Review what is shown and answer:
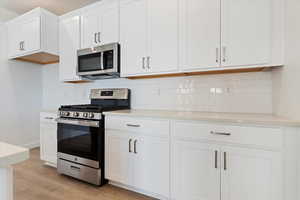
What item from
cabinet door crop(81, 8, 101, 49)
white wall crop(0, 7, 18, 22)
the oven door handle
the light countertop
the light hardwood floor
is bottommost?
the light hardwood floor

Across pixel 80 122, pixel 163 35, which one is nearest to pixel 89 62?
pixel 80 122

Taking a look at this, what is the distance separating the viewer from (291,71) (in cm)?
134

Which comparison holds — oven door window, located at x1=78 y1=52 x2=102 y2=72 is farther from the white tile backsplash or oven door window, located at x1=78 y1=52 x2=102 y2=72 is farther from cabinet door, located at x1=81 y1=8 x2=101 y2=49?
the white tile backsplash

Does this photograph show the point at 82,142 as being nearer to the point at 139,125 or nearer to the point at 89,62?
the point at 139,125

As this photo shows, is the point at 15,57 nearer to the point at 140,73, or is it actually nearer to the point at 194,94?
the point at 140,73

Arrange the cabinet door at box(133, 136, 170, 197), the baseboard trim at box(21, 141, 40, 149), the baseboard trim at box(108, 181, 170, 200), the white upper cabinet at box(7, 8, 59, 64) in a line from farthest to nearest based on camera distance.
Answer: the baseboard trim at box(21, 141, 40, 149) < the white upper cabinet at box(7, 8, 59, 64) < the baseboard trim at box(108, 181, 170, 200) < the cabinet door at box(133, 136, 170, 197)

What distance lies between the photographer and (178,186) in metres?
1.61

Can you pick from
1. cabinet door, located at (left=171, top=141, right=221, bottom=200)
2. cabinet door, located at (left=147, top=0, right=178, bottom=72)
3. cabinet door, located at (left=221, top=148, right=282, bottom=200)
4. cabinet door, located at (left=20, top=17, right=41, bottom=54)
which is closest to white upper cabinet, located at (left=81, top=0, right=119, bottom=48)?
cabinet door, located at (left=147, top=0, right=178, bottom=72)

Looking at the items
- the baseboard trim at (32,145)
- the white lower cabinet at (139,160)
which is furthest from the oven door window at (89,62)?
the baseboard trim at (32,145)

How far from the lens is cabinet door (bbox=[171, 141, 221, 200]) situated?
4.78ft

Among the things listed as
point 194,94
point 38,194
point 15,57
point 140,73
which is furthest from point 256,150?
point 15,57

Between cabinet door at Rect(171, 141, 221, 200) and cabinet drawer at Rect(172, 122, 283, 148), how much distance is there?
0.28 ft

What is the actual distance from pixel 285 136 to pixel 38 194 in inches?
97.8

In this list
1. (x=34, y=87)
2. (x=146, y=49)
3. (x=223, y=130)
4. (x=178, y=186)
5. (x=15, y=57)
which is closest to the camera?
(x=223, y=130)
